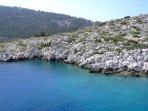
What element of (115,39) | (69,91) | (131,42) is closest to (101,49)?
(115,39)

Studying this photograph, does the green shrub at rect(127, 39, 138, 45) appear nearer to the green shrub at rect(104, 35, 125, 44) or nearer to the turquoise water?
the green shrub at rect(104, 35, 125, 44)

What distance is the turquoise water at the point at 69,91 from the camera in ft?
163

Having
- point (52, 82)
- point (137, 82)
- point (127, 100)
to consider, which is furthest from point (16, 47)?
point (127, 100)

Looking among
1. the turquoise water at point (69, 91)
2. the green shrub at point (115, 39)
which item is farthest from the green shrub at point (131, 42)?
the turquoise water at point (69, 91)

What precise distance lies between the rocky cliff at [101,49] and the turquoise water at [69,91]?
484 cm

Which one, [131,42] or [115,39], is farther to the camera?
[115,39]

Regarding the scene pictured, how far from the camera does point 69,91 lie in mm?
59562

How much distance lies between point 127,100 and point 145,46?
33402 mm

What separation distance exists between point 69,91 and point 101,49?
32.9m

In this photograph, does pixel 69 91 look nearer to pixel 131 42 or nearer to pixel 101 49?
pixel 101 49

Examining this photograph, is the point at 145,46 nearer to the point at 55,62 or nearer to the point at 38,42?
the point at 55,62

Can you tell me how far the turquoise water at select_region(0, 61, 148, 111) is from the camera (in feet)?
163

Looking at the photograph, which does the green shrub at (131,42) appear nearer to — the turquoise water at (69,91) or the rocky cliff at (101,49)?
the rocky cliff at (101,49)

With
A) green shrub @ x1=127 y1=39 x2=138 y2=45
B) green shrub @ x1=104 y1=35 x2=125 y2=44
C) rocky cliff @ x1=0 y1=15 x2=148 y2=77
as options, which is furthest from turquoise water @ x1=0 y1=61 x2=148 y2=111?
green shrub @ x1=127 y1=39 x2=138 y2=45
